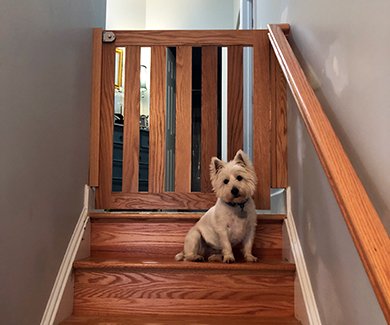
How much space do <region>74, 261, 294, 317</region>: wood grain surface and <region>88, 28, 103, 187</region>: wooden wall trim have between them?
2.03 ft

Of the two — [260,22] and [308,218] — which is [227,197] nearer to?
[308,218]

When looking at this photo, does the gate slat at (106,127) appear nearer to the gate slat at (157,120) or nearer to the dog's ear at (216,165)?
the gate slat at (157,120)

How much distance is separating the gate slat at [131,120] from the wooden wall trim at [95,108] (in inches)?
7.0

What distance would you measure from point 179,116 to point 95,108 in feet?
1.64

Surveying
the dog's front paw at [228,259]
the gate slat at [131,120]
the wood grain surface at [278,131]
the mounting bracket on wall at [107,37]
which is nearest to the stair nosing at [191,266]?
the dog's front paw at [228,259]

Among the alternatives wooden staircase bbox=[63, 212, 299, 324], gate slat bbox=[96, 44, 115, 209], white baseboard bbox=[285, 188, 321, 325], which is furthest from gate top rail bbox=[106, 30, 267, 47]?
wooden staircase bbox=[63, 212, 299, 324]

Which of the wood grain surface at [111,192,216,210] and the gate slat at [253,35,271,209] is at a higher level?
the gate slat at [253,35,271,209]

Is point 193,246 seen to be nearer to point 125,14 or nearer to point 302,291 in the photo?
point 302,291

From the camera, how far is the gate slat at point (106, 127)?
239 centimetres

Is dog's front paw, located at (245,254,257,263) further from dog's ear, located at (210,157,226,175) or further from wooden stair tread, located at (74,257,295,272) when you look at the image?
dog's ear, located at (210,157,226,175)

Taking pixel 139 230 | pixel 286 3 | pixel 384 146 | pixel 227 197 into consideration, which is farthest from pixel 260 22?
pixel 384 146

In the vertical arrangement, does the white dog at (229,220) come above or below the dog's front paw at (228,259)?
above

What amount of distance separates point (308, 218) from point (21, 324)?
116 centimetres

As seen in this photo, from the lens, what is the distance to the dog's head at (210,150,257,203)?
2141 mm
